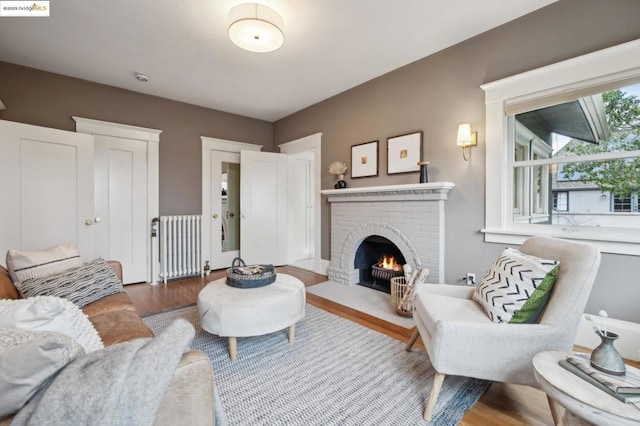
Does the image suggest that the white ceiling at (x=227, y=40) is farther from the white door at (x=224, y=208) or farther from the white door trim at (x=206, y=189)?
the white door at (x=224, y=208)

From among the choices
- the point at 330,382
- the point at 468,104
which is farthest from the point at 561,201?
the point at 330,382

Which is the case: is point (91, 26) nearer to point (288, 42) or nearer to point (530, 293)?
point (288, 42)

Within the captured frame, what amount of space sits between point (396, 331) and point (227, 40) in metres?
2.97

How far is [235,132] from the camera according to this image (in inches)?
183

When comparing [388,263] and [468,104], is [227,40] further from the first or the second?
[388,263]

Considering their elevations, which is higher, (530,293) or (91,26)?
(91,26)

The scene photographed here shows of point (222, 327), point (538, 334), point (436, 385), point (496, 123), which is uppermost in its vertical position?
point (496, 123)

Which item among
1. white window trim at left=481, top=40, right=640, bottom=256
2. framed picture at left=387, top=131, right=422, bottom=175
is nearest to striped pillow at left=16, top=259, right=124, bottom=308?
framed picture at left=387, top=131, right=422, bottom=175

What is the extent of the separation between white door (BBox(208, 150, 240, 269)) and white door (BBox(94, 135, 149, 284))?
917 millimetres

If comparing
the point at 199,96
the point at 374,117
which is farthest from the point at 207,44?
the point at 374,117

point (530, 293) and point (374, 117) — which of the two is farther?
point (374, 117)

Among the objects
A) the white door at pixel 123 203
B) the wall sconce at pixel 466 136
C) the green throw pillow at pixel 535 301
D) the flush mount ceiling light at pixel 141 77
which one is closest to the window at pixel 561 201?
the wall sconce at pixel 466 136

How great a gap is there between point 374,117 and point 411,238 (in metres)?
1.55

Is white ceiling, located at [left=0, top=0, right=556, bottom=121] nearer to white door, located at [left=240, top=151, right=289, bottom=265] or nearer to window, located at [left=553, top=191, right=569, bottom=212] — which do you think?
white door, located at [left=240, top=151, right=289, bottom=265]
